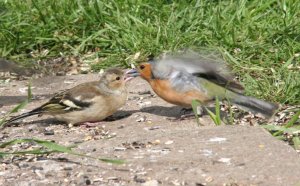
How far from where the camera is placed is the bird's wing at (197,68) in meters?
7.13

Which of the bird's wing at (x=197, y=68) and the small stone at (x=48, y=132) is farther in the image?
the bird's wing at (x=197, y=68)

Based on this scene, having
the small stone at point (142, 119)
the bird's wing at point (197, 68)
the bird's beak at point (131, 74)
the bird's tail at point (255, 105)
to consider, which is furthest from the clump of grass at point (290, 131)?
the bird's beak at point (131, 74)

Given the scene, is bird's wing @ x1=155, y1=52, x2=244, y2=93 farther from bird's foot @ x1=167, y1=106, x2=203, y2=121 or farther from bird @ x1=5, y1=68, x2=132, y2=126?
bird @ x1=5, y1=68, x2=132, y2=126

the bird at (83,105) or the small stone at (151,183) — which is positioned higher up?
the small stone at (151,183)

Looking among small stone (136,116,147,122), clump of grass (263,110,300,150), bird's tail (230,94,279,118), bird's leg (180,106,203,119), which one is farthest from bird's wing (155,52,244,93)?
clump of grass (263,110,300,150)

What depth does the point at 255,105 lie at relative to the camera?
6867 mm

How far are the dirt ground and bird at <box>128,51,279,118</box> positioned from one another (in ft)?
0.75

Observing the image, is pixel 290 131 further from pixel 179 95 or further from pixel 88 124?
pixel 88 124

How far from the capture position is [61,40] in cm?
955

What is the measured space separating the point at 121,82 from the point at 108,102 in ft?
0.91

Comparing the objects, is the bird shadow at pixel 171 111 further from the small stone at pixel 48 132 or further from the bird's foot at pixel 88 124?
the small stone at pixel 48 132

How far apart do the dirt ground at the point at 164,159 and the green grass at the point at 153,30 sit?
190 cm

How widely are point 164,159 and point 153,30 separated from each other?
3655 millimetres

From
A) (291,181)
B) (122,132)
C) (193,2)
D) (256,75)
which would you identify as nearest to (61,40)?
(193,2)
